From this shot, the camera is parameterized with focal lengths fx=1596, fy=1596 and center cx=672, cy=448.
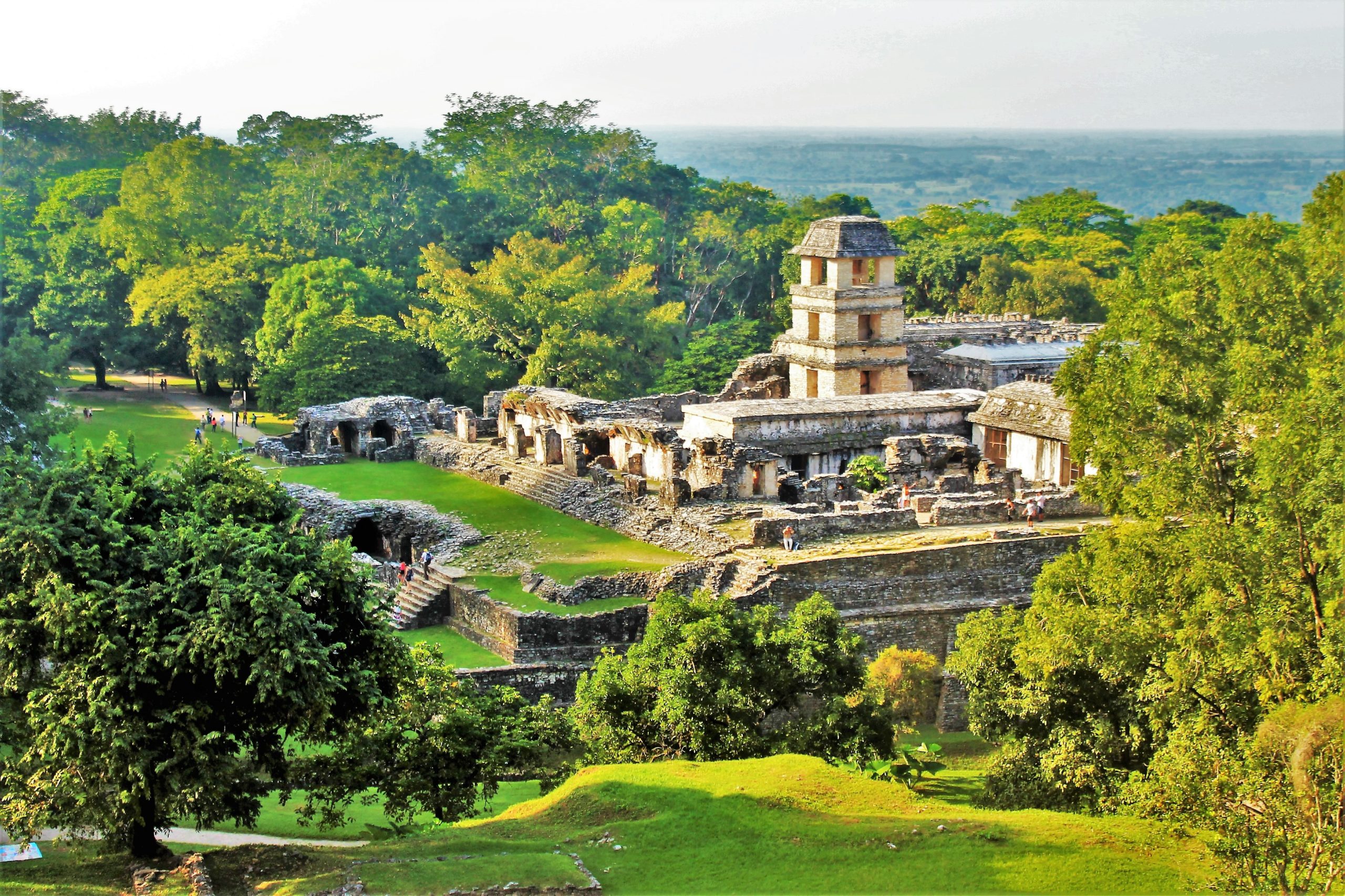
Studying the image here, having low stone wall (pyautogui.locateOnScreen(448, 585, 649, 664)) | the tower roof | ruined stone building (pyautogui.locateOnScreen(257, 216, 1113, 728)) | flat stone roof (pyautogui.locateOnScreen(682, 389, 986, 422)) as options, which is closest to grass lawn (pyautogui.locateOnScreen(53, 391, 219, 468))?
ruined stone building (pyautogui.locateOnScreen(257, 216, 1113, 728))

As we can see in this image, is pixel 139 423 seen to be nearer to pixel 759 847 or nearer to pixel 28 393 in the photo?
pixel 28 393

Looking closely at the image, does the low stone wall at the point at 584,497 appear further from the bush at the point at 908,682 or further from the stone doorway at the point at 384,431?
the bush at the point at 908,682

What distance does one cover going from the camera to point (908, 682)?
24719mm

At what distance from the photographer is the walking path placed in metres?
17.0

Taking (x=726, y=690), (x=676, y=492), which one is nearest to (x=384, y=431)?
(x=676, y=492)

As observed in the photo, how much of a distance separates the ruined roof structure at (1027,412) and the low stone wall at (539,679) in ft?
42.0

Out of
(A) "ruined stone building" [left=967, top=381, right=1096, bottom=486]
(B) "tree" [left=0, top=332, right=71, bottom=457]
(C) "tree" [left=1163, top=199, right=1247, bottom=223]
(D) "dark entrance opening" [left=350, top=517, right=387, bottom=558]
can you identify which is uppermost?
(C) "tree" [left=1163, top=199, right=1247, bottom=223]

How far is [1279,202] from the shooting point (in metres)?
80.4

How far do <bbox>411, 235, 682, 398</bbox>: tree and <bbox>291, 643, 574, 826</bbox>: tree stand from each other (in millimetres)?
26598

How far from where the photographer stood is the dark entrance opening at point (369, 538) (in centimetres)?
3253

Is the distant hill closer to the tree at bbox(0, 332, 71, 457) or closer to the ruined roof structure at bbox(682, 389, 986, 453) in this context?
the ruined roof structure at bbox(682, 389, 986, 453)

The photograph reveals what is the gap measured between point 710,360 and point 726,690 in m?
30.2

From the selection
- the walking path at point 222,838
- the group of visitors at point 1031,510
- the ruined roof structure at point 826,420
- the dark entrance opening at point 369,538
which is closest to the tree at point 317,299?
the dark entrance opening at point 369,538

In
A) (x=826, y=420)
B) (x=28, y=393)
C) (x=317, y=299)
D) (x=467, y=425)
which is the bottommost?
(x=467, y=425)
